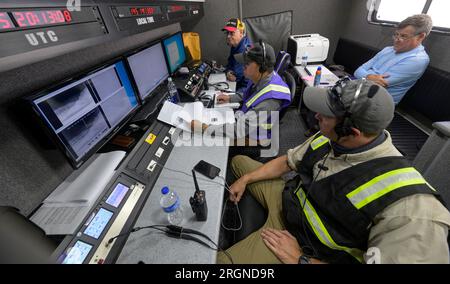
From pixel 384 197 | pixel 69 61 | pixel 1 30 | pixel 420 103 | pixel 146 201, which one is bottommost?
pixel 420 103

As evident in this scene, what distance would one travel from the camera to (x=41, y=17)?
1.72 feet

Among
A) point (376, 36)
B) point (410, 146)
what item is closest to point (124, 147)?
point (410, 146)

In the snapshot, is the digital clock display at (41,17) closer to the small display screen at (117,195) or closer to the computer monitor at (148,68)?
the computer monitor at (148,68)

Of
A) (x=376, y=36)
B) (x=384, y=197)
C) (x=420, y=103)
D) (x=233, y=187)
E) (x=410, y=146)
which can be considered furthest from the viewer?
(x=376, y=36)

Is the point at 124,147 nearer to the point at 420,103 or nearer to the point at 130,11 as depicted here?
the point at 130,11

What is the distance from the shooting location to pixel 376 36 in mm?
2535

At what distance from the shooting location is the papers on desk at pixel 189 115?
1231 millimetres

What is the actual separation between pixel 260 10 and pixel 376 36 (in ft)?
5.39

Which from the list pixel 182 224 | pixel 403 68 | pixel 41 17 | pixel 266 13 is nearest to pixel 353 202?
pixel 182 224

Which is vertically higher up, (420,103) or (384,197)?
(384,197)

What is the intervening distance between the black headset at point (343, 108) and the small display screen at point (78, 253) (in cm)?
98

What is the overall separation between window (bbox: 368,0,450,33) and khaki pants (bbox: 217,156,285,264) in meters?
2.14

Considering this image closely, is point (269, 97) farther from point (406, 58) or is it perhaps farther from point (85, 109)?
point (406, 58)

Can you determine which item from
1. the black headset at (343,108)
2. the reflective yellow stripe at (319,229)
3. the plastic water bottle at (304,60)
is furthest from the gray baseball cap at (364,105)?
the plastic water bottle at (304,60)
